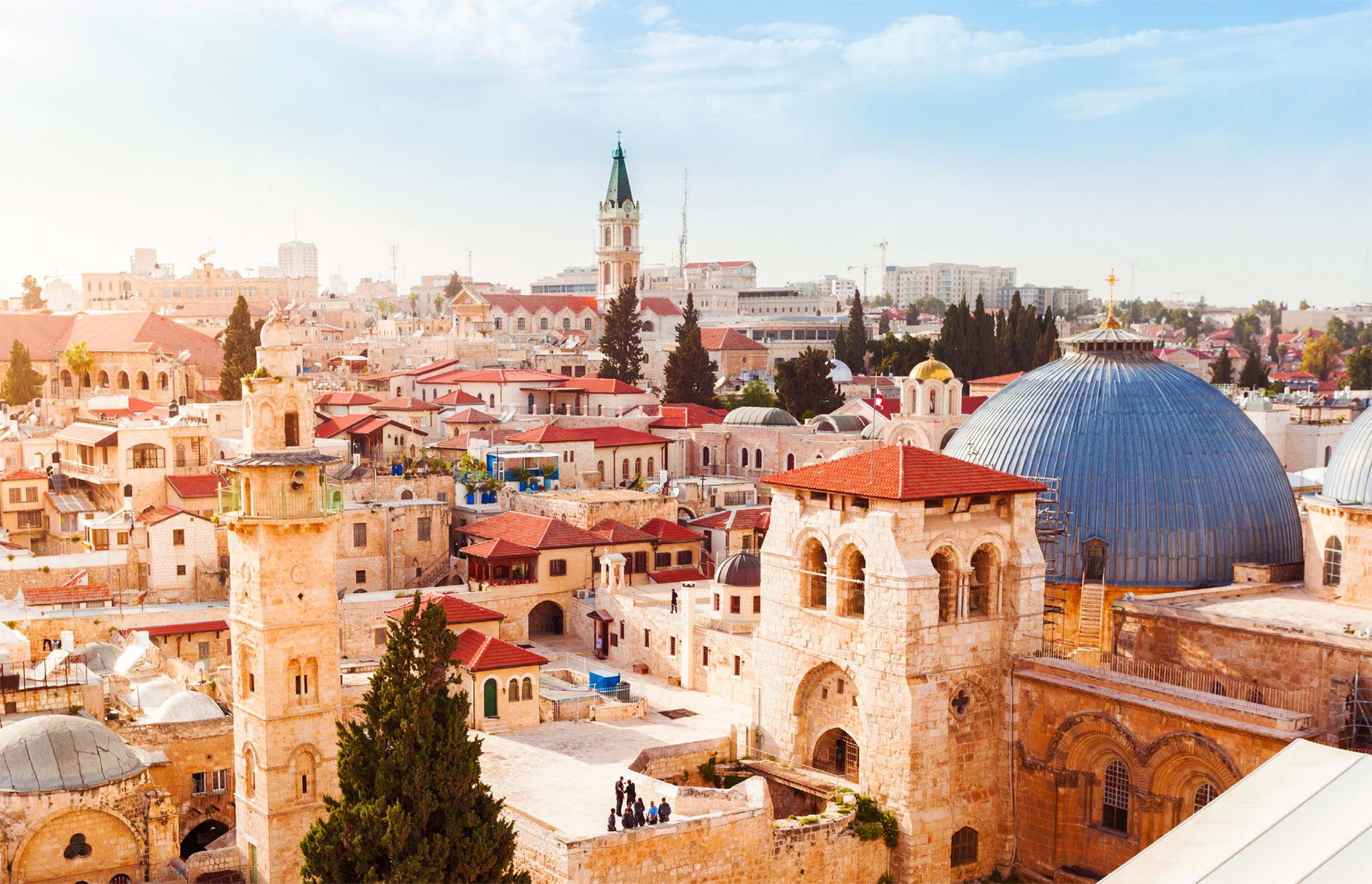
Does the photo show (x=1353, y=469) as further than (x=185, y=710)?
No

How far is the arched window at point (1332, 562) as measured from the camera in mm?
26672

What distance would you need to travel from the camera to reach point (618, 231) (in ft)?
366

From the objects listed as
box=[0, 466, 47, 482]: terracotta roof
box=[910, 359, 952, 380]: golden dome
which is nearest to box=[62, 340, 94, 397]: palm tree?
box=[0, 466, 47, 482]: terracotta roof

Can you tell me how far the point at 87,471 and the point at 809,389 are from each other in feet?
115

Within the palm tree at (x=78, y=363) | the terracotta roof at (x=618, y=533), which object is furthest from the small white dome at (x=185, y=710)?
the palm tree at (x=78, y=363)

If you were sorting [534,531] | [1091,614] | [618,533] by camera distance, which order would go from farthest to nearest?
[618,533]
[534,531]
[1091,614]

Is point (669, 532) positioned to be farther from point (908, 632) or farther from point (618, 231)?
point (618, 231)

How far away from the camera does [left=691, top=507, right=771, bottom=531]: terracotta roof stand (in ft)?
148

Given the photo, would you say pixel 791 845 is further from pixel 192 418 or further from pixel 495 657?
pixel 192 418

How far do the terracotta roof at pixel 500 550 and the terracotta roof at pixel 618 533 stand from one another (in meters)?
2.76

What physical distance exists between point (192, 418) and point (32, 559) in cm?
966

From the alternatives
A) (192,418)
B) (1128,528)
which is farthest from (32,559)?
(1128,528)

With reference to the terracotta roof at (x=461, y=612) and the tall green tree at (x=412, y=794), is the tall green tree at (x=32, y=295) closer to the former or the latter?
the terracotta roof at (x=461, y=612)

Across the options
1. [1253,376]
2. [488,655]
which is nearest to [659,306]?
[1253,376]
